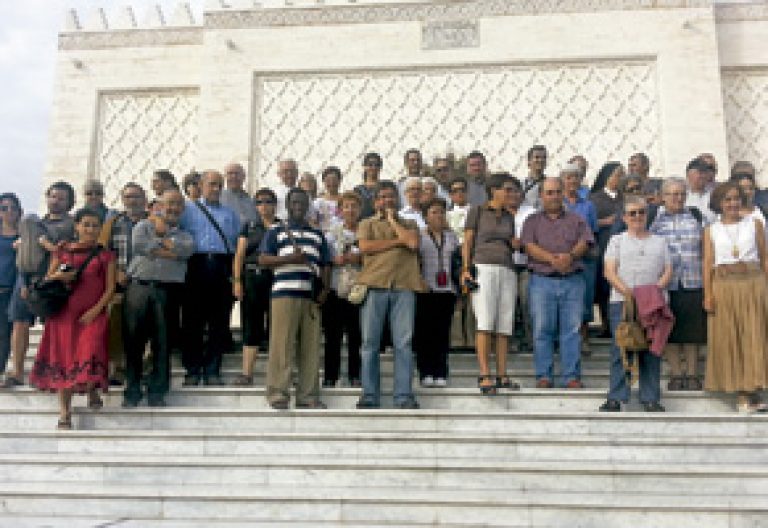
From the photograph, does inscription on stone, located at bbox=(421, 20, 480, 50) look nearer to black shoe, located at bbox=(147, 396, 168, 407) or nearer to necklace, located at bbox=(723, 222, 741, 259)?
necklace, located at bbox=(723, 222, 741, 259)

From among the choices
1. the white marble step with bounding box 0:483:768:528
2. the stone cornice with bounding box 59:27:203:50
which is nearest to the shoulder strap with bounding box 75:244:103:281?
the white marble step with bounding box 0:483:768:528

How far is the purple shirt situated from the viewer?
4812 mm

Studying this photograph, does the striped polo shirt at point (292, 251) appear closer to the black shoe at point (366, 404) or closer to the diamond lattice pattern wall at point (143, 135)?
the black shoe at point (366, 404)

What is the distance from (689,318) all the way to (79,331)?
13.5 ft

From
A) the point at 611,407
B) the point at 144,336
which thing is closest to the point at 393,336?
the point at 611,407

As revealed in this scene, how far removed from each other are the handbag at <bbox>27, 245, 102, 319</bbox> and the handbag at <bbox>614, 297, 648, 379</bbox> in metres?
3.59

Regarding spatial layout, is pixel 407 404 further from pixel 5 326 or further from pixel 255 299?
pixel 5 326

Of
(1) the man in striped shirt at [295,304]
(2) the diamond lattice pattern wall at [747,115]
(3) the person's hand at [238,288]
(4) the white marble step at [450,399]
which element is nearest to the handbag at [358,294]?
(1) the man in striped shirt at [295,304]

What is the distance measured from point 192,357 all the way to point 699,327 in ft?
11.8

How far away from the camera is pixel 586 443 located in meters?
3.90

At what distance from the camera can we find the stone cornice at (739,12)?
1019 centimetres

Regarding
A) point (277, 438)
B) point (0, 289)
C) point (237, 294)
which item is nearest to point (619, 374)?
point (277, 438)

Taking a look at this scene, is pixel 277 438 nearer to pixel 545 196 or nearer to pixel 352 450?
pixel 352 450

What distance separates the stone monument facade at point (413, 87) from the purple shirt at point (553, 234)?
5152 millimetres
